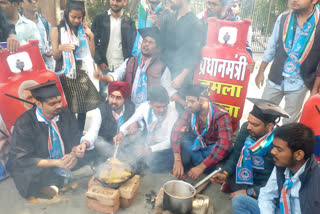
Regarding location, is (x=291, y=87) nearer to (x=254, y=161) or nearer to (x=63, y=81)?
(x=254, y=161)

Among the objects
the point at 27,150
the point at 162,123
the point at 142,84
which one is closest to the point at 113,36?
the point at 142,84

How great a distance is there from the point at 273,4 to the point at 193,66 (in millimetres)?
10551

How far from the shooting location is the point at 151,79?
13.2 feet

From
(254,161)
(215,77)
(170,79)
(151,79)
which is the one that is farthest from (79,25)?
(254,161)

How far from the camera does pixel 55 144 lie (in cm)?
312

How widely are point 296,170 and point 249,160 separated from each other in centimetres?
89

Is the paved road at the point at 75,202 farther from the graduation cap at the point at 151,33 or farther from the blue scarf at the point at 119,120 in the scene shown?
the graduation cap at the point at 151,33

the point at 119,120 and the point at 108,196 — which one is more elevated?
the point at 119,120

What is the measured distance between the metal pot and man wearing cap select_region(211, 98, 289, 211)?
488mm

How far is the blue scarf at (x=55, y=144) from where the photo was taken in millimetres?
3045

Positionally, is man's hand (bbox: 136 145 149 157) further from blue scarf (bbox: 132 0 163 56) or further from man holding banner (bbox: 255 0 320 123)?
man holding banner (bbox: 255 0 320 123)

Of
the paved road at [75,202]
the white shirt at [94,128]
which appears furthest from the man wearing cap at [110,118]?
the paved road at [75,202]

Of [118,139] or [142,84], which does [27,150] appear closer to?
[118,139]

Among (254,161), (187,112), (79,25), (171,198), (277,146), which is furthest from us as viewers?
(79,25)
